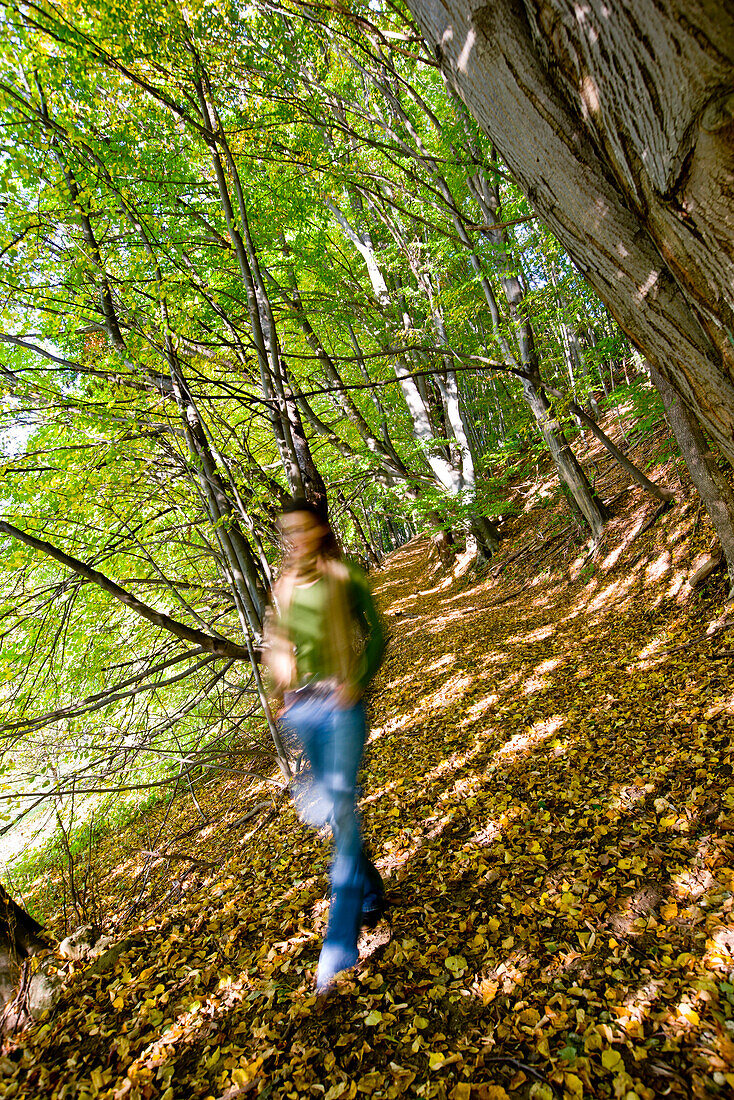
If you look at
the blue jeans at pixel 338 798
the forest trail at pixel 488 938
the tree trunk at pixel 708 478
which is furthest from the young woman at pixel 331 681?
the tree trunk at pixel 708 478

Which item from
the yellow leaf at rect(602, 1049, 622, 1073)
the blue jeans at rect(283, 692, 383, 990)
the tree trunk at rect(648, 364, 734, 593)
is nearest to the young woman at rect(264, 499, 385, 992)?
the blue jeans at rect(283, 692, 383, 990)

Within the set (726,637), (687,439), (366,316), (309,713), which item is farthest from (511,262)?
(309,713)

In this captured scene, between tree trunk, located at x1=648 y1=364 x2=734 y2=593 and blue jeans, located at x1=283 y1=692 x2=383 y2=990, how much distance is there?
3.92 m

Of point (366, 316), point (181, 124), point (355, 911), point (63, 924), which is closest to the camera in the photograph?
point (355, 911)

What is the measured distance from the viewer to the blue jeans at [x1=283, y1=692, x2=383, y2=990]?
2.17 m

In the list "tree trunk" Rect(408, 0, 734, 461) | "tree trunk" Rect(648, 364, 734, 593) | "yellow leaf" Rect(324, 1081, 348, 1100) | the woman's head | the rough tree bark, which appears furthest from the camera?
"tree trunk" Rect(648, 364, 734, 593)

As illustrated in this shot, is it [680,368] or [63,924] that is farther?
[63,924]

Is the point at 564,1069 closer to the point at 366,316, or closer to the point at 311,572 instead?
the point at 311,572

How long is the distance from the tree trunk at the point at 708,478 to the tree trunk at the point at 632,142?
2.93 m

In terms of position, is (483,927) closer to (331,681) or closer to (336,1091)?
(336,1091)

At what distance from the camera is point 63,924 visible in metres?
3.27

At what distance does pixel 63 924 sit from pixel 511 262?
8666 millimetres

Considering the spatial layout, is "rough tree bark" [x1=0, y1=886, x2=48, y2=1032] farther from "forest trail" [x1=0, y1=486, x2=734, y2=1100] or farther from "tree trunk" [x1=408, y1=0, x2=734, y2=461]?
"tree trunk" [x1=408, y1=0, x2=734, y2=461]

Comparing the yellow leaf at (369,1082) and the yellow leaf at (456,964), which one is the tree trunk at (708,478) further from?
the yellow leaf at (369,1082)
